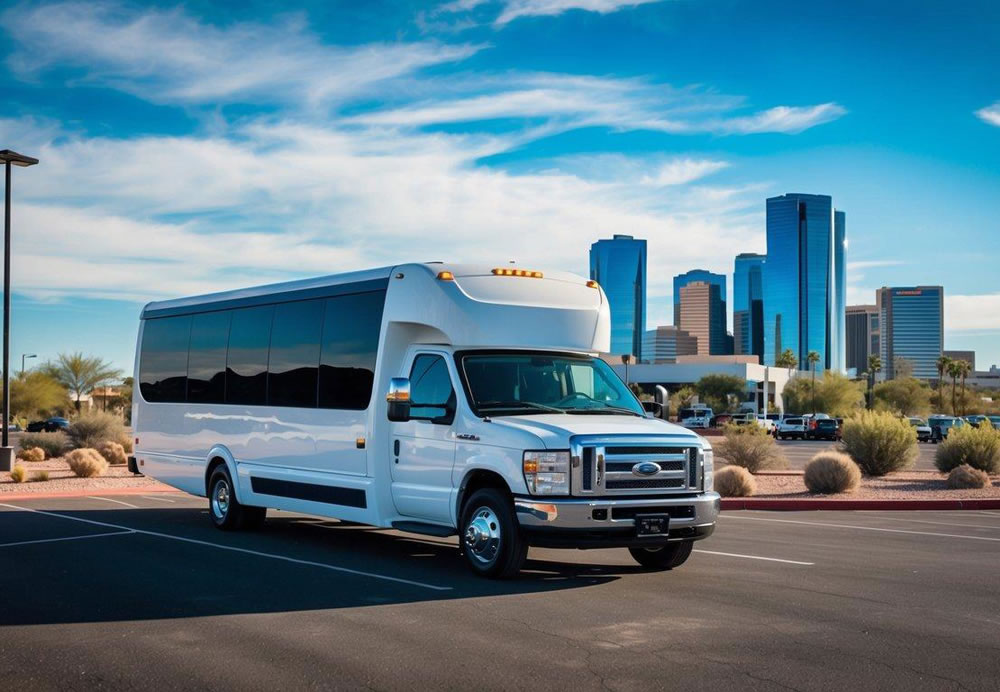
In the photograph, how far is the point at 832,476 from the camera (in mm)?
22688

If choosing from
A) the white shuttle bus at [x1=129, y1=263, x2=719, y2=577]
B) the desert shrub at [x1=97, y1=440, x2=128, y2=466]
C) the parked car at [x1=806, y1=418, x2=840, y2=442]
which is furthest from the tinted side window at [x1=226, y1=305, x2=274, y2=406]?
the parked car at [x1=806, y1=418, x2=840, y2=442]

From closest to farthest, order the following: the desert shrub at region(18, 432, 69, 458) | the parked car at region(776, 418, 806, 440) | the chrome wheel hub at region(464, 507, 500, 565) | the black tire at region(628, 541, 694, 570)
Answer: the chrome wheel hub at region(464, 507, 500, 565), the black tire at region(628, 541, 694, 570), the desert shrub at region(18, 432, 69, 458), the parked car at region(776, 418, 806, 440)

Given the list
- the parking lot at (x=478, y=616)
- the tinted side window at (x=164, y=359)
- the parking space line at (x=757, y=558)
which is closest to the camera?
the parking lot at (x=478, y=616)

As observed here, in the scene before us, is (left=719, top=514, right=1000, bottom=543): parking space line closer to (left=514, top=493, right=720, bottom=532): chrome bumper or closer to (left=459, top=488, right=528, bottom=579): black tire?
(left=514, top=493, right=720, bottom=532): chrome bumper

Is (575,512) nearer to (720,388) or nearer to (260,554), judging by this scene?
(260,554)

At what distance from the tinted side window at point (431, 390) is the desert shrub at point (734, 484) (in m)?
11.0

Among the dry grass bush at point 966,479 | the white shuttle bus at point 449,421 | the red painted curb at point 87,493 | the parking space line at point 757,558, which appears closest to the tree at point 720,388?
the dry grass bush at point 966,479

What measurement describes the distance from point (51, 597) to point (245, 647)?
3.00 meters

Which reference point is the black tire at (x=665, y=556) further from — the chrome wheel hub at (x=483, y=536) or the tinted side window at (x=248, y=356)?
the tinted side window at (x=248, y=356)

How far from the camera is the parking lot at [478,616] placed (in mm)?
7176

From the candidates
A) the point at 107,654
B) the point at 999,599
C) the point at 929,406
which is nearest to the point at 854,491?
the point at 999,599

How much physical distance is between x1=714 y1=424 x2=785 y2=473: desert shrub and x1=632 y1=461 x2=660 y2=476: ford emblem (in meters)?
18.6

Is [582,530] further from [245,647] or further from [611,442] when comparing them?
[245,647]

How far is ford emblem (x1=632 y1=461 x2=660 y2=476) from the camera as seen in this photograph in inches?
419
